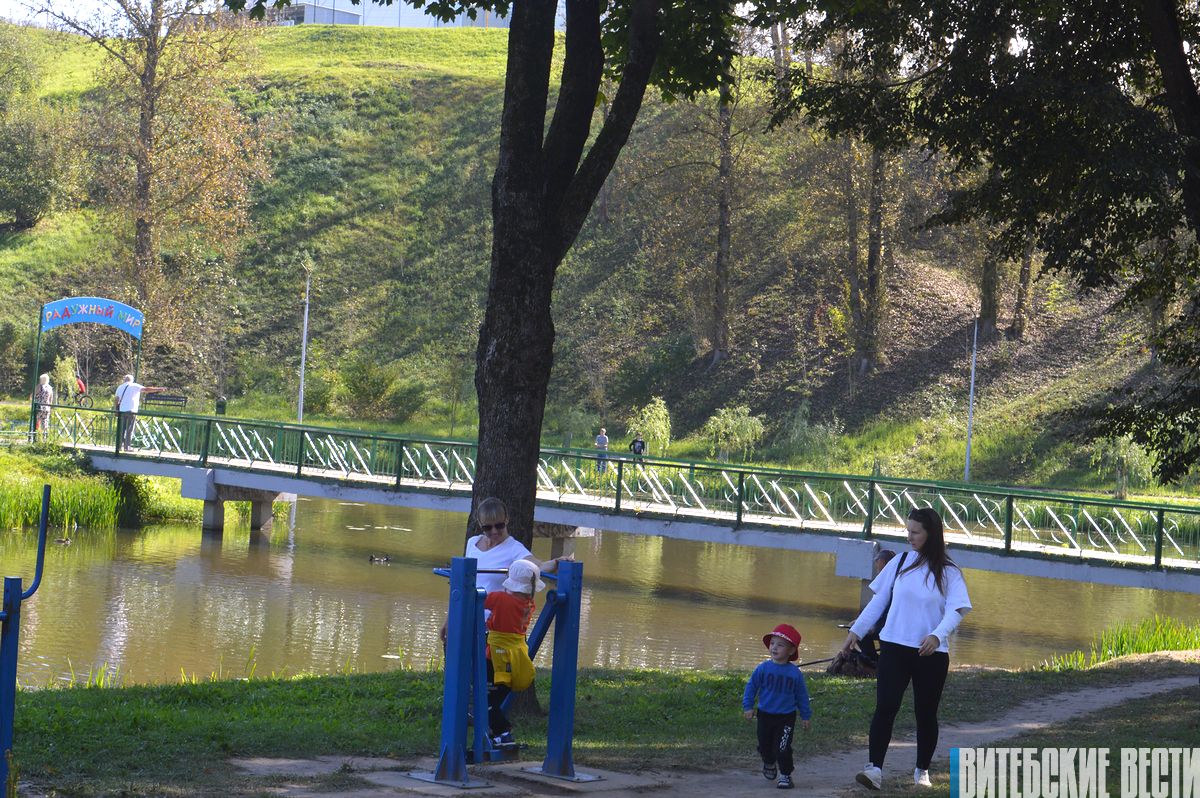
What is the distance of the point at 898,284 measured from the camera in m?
48.5

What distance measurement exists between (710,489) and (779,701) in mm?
15459

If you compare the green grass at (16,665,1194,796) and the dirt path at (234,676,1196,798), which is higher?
the dirt path at (234,676,1196,798)

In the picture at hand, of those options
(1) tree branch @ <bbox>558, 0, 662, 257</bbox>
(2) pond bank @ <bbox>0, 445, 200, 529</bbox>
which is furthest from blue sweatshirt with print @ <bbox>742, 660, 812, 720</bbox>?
(2) pond bank @ <bbox>0, 445, 200, 529</bbox>

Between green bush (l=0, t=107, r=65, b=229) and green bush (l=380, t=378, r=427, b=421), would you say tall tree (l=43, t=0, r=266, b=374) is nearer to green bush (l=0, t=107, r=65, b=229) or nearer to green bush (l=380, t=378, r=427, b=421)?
green bush (l=380, t=378, r=427, b=421)

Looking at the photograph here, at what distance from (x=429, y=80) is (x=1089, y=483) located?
152 ft

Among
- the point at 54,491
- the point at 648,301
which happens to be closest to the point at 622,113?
the point at 54,491

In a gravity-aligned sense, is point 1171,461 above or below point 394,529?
above

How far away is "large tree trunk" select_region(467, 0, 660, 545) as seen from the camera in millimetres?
9438

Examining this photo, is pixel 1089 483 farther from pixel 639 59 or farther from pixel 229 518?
pixel 639 59

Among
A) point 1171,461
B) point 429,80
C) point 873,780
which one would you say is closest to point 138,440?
point 1171,461

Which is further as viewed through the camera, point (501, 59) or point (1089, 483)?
point (501, 59)

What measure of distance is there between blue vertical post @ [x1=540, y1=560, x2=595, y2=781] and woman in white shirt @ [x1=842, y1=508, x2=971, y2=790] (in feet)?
5.17

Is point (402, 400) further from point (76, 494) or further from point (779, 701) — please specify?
point (779, 701)

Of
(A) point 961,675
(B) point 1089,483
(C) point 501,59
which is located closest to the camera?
(A) point 961,675
